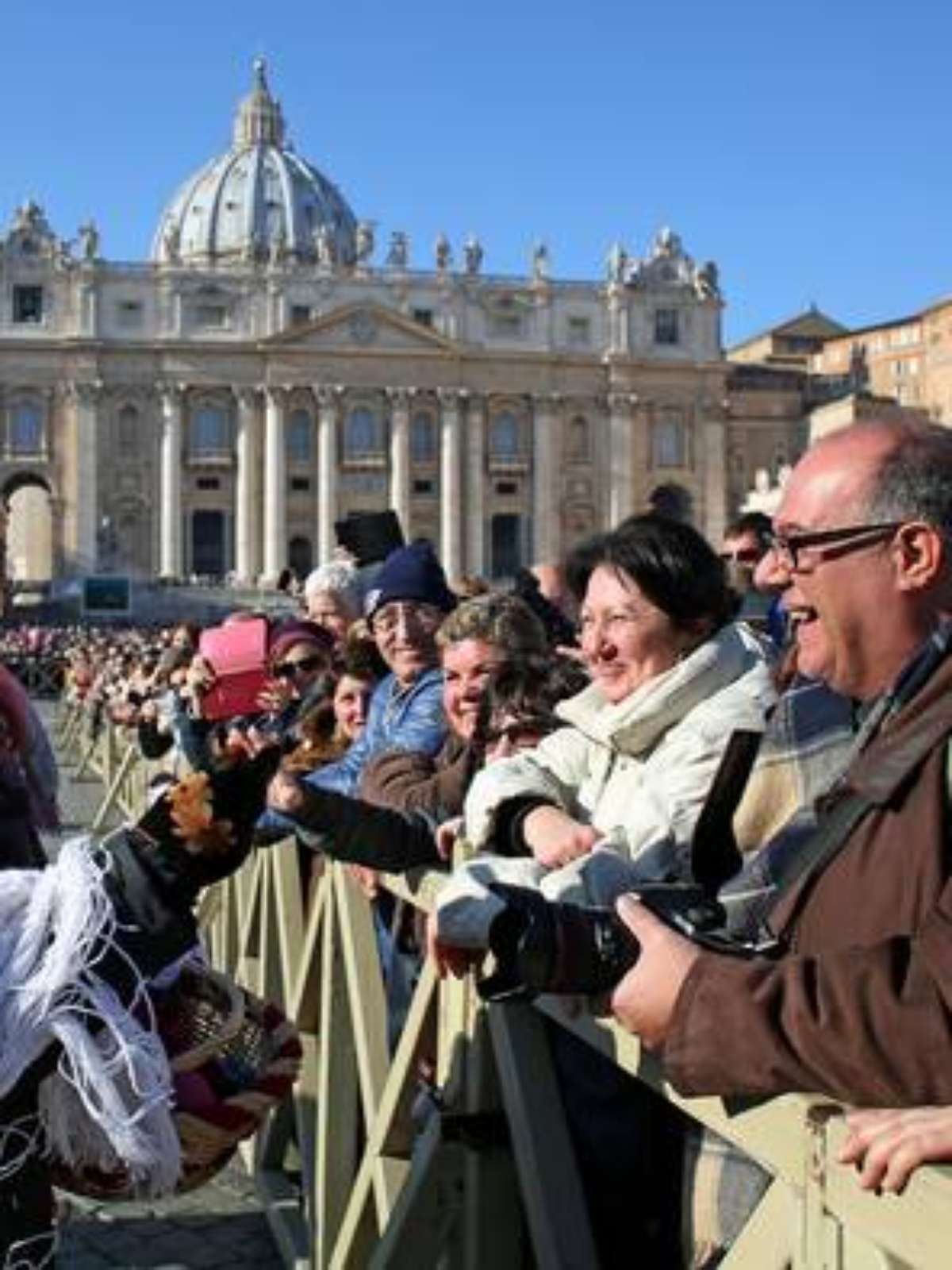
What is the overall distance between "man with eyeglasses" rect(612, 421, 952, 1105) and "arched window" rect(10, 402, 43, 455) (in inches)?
2551

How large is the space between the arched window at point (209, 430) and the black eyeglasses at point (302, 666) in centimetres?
6086


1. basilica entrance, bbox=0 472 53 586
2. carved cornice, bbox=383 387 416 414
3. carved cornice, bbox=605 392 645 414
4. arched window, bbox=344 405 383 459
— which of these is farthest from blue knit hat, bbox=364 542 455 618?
carved cornice, bbox=605 392 645 414

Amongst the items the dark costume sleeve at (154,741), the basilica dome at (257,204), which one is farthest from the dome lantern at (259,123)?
the dark costume sleeve at (154,741)

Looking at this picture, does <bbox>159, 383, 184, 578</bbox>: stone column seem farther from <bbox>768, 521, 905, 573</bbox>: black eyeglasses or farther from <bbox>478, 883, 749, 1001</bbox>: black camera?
Result: <bbox>478, 883, 749, 1001</bbox>: black camera

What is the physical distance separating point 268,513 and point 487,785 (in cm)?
6326

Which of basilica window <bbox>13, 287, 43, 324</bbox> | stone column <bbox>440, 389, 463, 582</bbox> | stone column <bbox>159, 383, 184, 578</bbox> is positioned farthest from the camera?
stone column <bbox>440, 389, 463, 582</bbox>

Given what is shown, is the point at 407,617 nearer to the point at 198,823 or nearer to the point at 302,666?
the point at 302,666

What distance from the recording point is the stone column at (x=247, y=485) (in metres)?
65.8

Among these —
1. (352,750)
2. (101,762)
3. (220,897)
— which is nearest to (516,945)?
(352,750)

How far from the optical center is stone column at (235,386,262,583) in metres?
65.8

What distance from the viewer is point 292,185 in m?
84.8

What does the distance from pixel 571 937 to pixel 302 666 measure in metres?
4.09

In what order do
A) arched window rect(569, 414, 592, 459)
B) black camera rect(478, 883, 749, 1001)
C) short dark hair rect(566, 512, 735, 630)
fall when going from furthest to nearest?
1. arched window rect(569, 414, 592, 459)
2. short dark hair rect(566, 512, 735, 630)
3. black camera rect(478, 883, 749, 1001)

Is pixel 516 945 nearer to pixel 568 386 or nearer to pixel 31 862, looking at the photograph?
pixel 31 862
